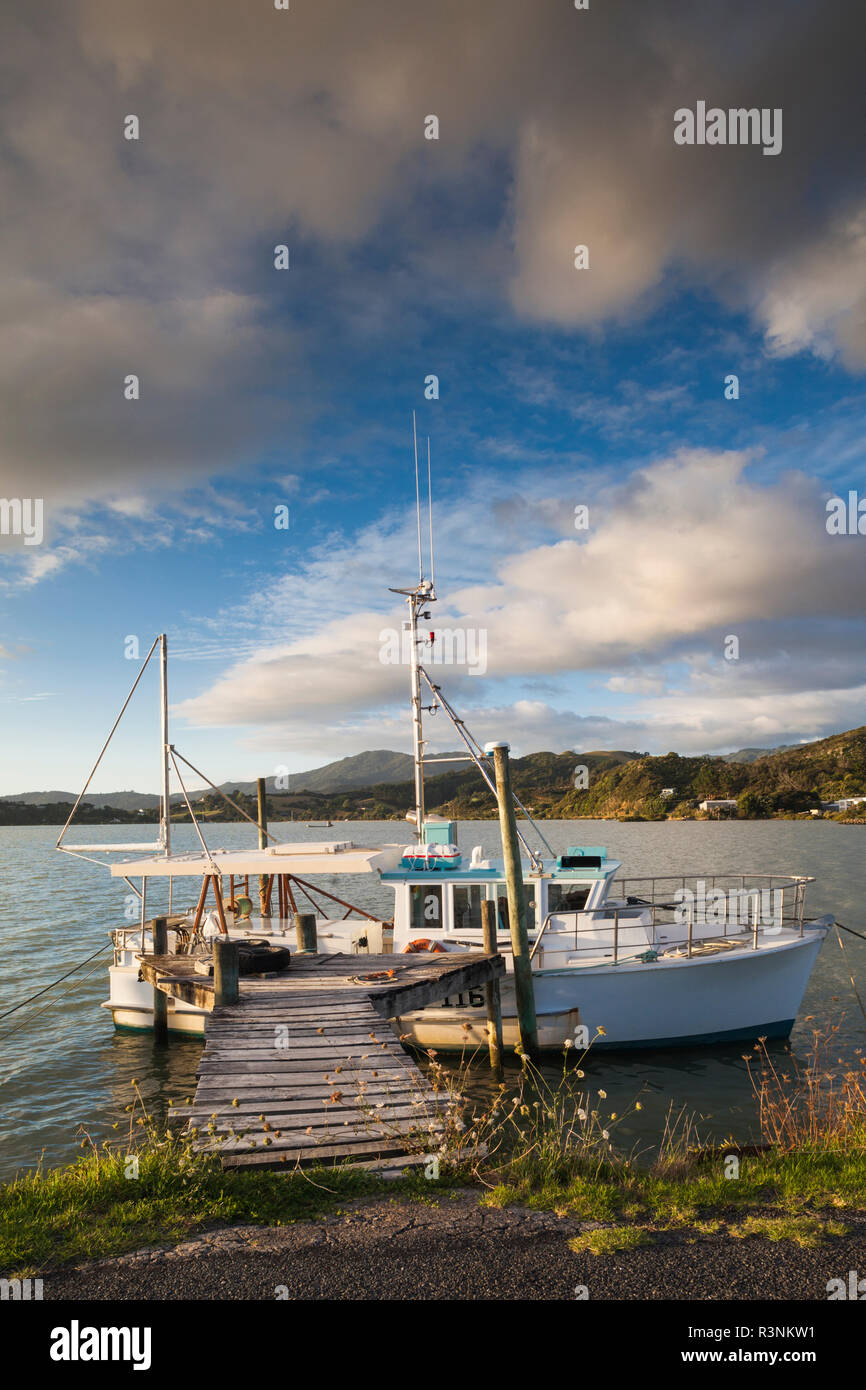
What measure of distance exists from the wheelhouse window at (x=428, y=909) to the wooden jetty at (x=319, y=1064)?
64.7 inches

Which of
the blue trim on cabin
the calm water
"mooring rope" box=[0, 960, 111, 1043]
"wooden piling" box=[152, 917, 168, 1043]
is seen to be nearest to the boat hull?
the calm water

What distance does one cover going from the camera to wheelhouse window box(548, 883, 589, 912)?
16.2m

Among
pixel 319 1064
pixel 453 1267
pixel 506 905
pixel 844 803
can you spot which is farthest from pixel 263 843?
pixel 844 803

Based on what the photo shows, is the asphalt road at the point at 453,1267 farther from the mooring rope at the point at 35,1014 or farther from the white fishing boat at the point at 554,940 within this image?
the mooring rope at the point at 35,1014

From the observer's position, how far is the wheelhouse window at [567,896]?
1616 centimetres

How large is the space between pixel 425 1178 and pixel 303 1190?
1017 millimetres

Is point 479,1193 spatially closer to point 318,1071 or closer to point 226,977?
point 318,1071

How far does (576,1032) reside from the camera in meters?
15.0

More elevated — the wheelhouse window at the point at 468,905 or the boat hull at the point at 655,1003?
the wheelhouse window at the point at 468,905

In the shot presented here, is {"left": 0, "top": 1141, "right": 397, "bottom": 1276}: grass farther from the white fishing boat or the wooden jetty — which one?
the white fishing boat

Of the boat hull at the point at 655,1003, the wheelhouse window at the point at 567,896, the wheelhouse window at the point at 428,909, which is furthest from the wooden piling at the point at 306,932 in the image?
the wheelhouse window at the point at 567,896

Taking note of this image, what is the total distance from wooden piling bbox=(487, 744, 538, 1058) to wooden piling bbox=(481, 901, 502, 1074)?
382mm

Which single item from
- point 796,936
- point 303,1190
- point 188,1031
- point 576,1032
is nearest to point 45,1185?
point 303,1190
